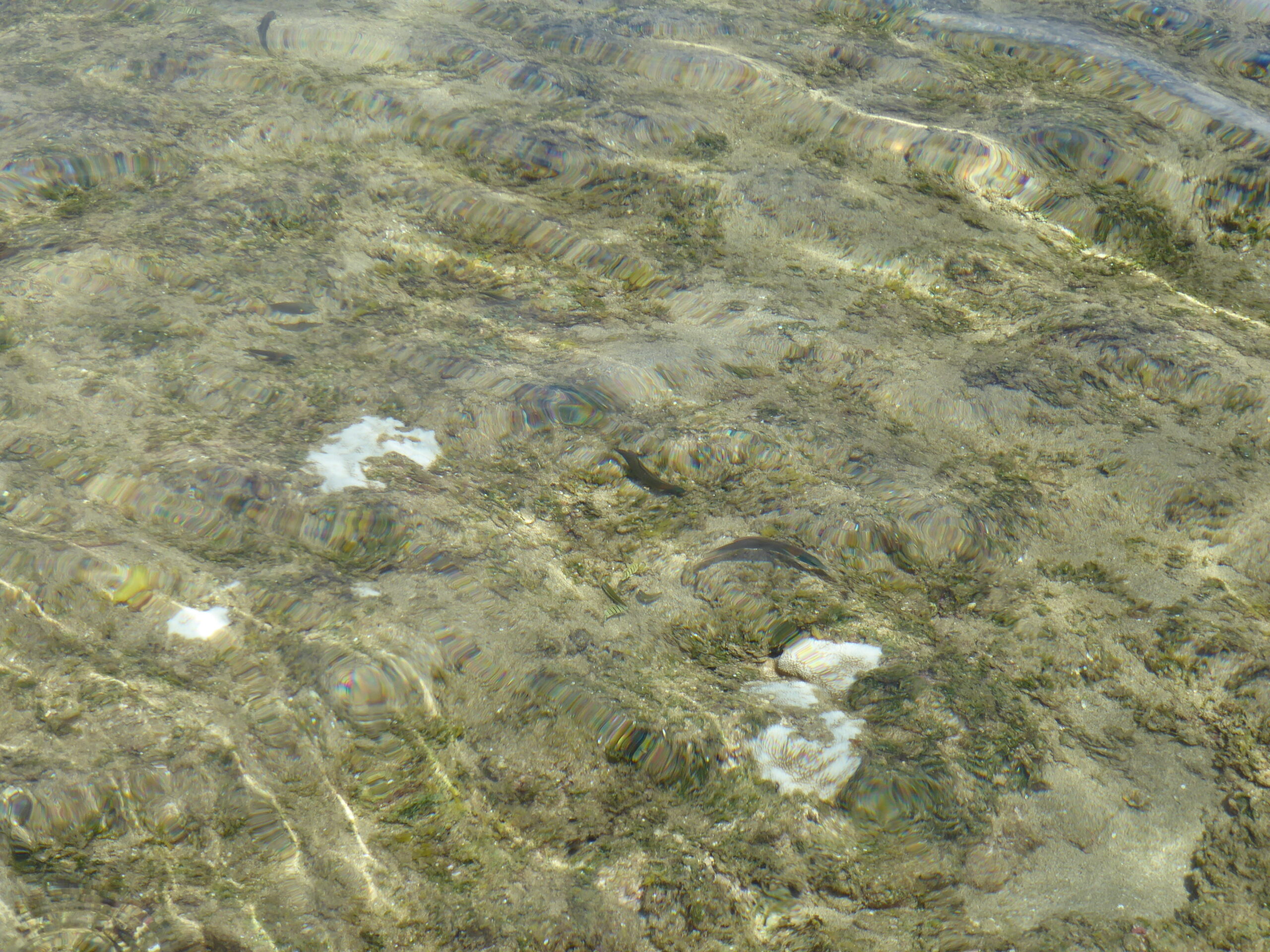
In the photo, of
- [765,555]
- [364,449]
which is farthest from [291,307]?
[765,555]

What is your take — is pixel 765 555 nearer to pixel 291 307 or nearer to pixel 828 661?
pixel 828 661

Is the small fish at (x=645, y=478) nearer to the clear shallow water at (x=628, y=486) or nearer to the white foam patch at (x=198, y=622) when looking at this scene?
the clear shallow water at (x=628, y=486)

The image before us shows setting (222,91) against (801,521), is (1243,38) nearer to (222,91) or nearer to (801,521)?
(801,521)

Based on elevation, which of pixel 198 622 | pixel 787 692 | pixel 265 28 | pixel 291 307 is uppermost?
pixel 265 28

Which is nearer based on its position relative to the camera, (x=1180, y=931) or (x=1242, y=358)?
(x=1180, y=931)

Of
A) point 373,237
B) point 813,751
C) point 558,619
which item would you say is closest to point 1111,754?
point 813,751
